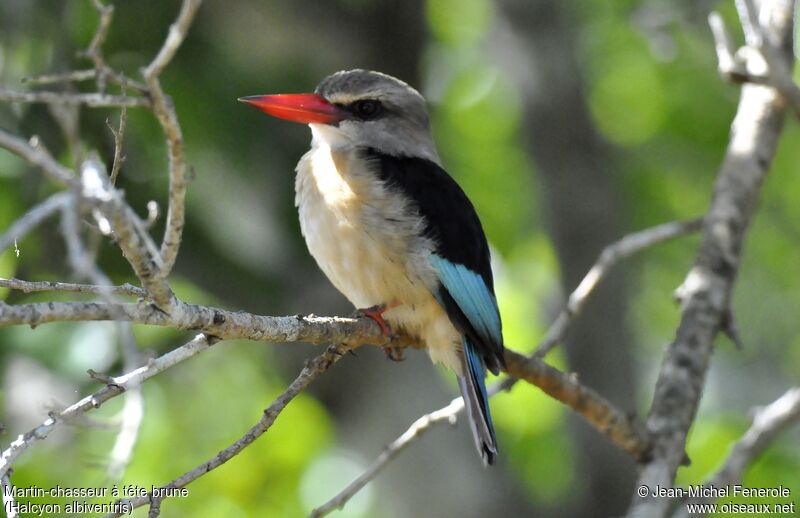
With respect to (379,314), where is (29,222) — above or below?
above

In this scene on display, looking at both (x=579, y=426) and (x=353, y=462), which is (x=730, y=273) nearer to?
(x=579, y=426)

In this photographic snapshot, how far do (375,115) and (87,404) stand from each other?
2174 millimetres

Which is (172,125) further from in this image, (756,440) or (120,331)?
(756,440)

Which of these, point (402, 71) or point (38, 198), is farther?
point (402, 71)

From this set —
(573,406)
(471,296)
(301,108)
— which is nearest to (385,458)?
(573,406)

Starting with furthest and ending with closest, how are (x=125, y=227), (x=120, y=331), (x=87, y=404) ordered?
(x=120, y=331)
(x=87, y=404)
(x=125, y=227)

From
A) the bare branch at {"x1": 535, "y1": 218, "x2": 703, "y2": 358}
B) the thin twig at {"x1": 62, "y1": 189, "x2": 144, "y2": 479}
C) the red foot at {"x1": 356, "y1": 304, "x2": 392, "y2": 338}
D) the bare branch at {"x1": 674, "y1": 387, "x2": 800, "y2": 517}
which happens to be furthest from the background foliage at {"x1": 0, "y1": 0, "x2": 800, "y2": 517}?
the bare branch at {"x1": 674, "y1": 387, "x2": 800, "y2": 517}

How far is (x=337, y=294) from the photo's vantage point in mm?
5574

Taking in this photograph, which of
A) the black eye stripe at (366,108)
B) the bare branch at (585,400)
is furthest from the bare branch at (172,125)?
the black eye stripe at (366,108)

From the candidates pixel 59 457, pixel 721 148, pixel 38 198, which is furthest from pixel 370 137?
pixel 721 148

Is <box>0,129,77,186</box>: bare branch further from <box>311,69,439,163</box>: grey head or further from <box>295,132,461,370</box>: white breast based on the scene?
<box>311,69,439,163</box>: grey head

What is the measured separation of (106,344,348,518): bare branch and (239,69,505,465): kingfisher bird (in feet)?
2.15

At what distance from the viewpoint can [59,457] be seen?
373cm

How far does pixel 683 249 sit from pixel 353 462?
103 inches
